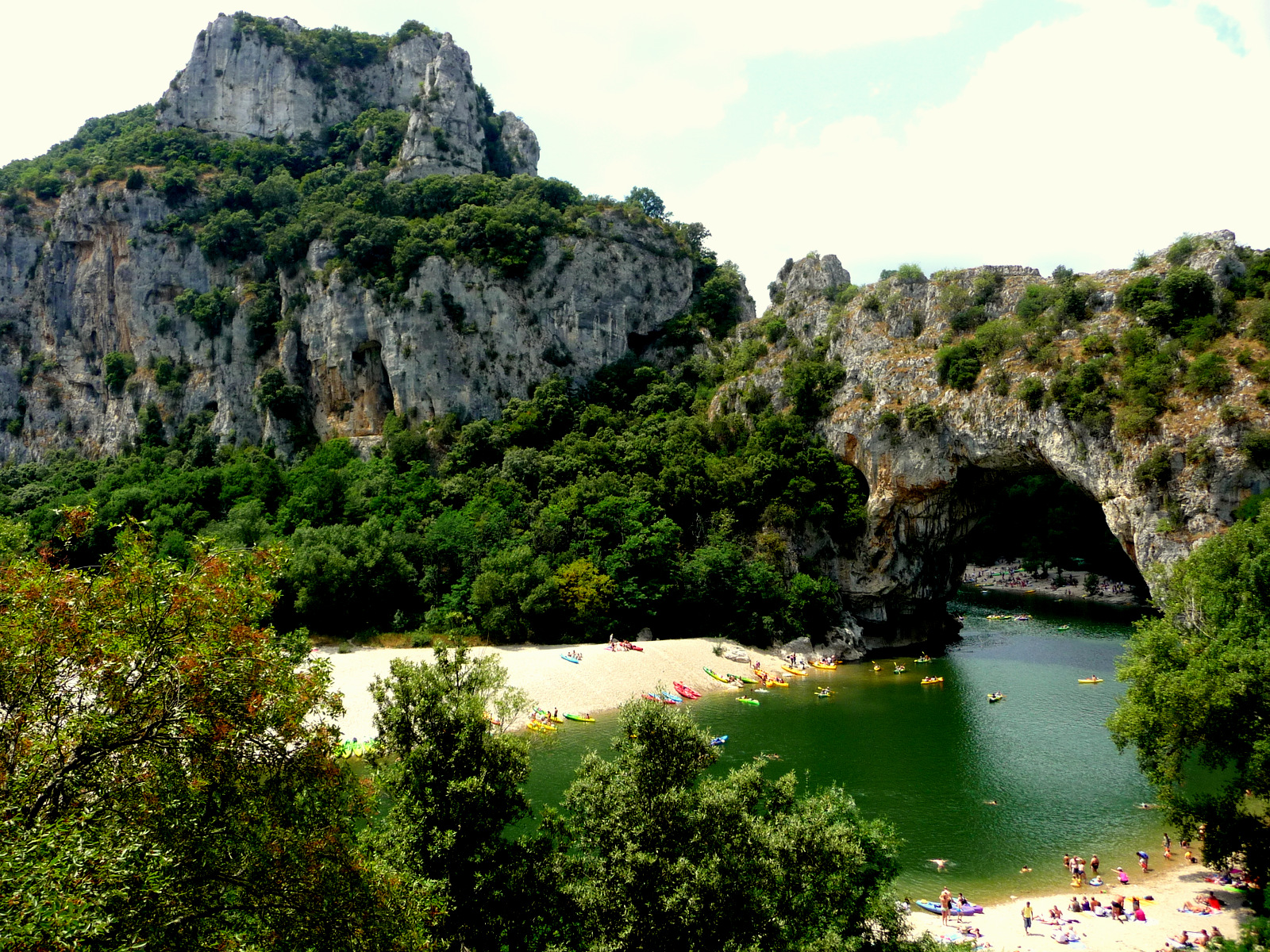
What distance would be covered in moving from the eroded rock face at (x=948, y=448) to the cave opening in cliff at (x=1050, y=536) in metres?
19.3

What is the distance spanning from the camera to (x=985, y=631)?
53.4 m

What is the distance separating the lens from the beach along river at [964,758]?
20.8 meters

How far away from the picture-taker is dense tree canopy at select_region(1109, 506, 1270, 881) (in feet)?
54.3

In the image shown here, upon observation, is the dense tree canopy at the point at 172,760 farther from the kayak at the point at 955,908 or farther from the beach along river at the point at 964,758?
the kayak at the point at 955,908

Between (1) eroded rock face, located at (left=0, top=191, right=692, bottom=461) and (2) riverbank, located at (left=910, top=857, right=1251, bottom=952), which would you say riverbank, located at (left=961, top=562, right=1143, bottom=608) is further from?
(2) riverbank, located at (left=910, top=857, right=1251, bottom=952)

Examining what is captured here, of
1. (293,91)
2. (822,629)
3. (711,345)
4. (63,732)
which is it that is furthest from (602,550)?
(293,91)

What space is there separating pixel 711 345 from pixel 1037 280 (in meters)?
26.2

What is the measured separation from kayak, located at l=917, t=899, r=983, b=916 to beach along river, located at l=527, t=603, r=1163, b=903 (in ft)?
2.01

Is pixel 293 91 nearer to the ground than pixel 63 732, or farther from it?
farther from it

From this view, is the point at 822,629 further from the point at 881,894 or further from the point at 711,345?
the point at 881,894

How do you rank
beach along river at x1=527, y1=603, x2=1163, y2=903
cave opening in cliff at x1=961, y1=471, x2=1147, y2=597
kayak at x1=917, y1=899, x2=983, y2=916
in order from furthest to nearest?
cave opening in cliff at x1=961, y1=471, x2=1147, y2=597, beach along river at x1=527, y1=603, x2=1163, y2=903, kayak at x1=917, y1=899, x2=983, y2=916

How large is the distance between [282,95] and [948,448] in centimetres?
7634

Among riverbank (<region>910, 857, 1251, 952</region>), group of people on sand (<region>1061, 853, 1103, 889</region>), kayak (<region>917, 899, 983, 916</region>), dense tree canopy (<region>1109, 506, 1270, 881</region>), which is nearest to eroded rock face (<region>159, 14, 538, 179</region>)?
dense tree canopy (<region>1109, 506, 1270, 881</region>)

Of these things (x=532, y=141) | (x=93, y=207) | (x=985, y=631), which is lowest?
(x=985, y=631)
